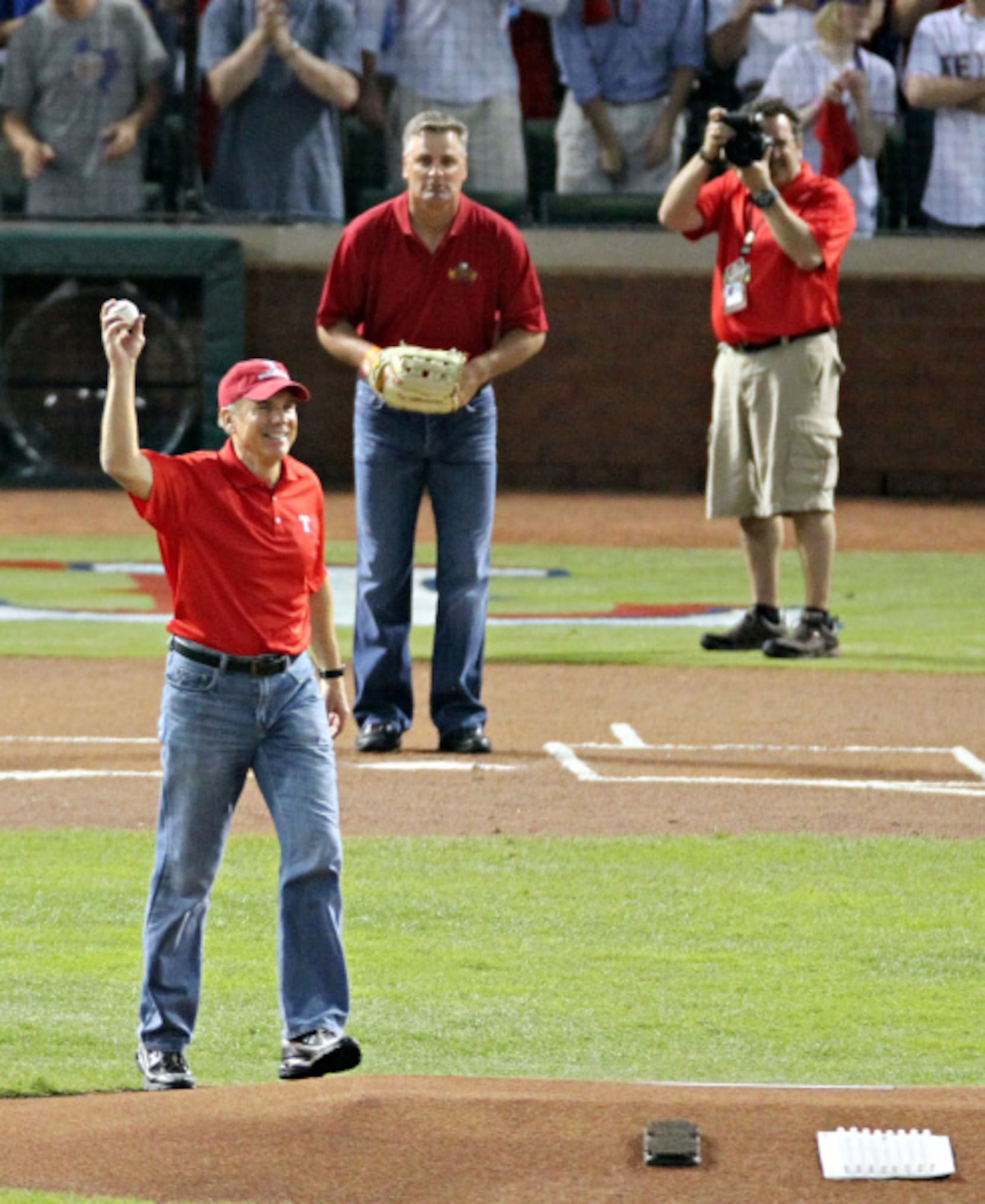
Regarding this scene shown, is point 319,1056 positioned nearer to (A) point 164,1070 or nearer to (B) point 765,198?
(A) point 164,1070

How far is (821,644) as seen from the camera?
1087cm

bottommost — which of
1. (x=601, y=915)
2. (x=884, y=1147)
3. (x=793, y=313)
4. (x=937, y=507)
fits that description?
(x=937, y=507)

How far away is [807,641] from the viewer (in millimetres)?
10805

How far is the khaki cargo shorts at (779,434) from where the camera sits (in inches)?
420

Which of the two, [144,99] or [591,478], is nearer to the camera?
[144,99]

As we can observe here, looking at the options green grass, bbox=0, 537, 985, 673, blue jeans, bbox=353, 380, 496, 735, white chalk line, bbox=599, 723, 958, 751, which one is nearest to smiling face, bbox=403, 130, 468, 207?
blue jeans, bbox=353, 380, 496, 735

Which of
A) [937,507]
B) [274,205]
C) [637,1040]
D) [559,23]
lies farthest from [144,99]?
[637,1040]

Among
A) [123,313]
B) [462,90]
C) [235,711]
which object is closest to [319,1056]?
[235,711]

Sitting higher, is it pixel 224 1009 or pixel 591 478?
pixel 224 1009

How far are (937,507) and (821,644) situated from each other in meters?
8.17

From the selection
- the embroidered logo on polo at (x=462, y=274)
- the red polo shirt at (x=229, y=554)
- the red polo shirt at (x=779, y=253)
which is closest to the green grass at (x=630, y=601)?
the red polo shirt at (x=779, y=253)

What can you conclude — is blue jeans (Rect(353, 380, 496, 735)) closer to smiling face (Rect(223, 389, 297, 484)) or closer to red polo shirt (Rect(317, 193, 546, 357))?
red polo shirt (Rect(317, 193, 546, 357))

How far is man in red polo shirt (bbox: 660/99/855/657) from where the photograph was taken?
34.1 feet

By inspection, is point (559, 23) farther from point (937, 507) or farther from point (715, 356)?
point (937, 507)
